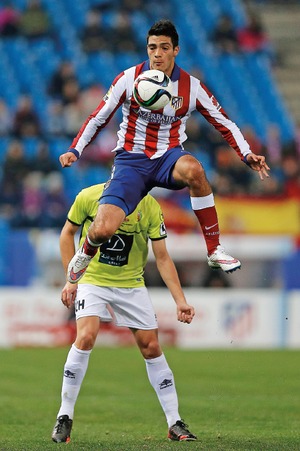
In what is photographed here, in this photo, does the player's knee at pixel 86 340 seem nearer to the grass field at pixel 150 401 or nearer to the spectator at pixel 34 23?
the grass field at pixel 150 401

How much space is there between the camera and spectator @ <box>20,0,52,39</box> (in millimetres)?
25047

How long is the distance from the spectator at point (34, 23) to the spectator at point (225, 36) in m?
4.00

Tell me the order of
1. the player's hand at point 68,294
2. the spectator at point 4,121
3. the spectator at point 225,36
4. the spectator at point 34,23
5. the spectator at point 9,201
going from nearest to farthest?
1. the player's hand at point 68,294
2. the spectator at point 9,201
3. the spectator at point 4,121
4. the spectator at point 34,23
5. the spectator at point 225,36

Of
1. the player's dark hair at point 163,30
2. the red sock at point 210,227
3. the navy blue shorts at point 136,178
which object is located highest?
the player's dark hair at point 163,30

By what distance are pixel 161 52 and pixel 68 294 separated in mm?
1942

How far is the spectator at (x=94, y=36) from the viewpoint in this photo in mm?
24984

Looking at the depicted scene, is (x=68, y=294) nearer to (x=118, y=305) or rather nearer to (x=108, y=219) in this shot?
(x=118, y=305)

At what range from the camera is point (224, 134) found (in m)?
8.66

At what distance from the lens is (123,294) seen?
338 inches

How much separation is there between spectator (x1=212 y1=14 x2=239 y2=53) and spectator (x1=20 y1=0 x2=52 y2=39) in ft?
13.1

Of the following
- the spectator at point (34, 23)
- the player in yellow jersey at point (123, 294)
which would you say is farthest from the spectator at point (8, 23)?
the player in yellow jersey at point (123, 294)

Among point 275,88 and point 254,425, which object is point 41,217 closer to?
point 275,88

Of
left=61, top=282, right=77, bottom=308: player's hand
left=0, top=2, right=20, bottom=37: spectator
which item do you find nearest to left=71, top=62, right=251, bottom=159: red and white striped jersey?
left=61, top=282, right=77, bottom=308: player's hand

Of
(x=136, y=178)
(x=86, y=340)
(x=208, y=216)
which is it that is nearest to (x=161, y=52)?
(x=136, y=178)
